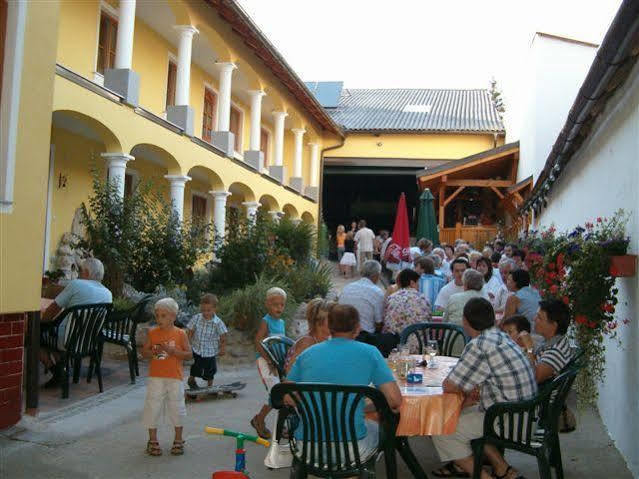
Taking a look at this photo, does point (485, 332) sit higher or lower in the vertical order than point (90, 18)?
lower

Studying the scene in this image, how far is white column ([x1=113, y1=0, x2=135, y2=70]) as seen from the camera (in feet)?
40.2

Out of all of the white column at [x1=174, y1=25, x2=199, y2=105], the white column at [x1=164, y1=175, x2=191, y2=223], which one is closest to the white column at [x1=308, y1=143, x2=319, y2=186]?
the white column at [x1=164, y1=175, x2=191, y2=223]

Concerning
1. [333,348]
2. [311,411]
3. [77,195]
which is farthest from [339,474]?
[77,195]

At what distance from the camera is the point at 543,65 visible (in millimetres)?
18312

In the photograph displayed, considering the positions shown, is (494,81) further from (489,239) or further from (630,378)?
(630,378)

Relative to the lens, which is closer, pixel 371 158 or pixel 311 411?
pixel 311 411

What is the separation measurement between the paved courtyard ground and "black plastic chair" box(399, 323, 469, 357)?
35.3 inches

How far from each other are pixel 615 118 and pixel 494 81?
58502 millimetres

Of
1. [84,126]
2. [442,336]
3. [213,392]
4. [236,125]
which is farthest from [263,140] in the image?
[442,336]

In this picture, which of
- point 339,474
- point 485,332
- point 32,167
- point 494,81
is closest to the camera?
point 339,474

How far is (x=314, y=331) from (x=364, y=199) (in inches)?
1108

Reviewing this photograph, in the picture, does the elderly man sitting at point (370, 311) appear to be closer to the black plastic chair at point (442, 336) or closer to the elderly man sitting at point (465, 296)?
the black plastic chair at point (442, 336)

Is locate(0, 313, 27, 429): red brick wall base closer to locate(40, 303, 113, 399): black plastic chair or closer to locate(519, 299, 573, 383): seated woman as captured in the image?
locate(40, 303, 113, 399): black plastic chair

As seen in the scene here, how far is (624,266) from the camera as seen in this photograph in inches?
193
